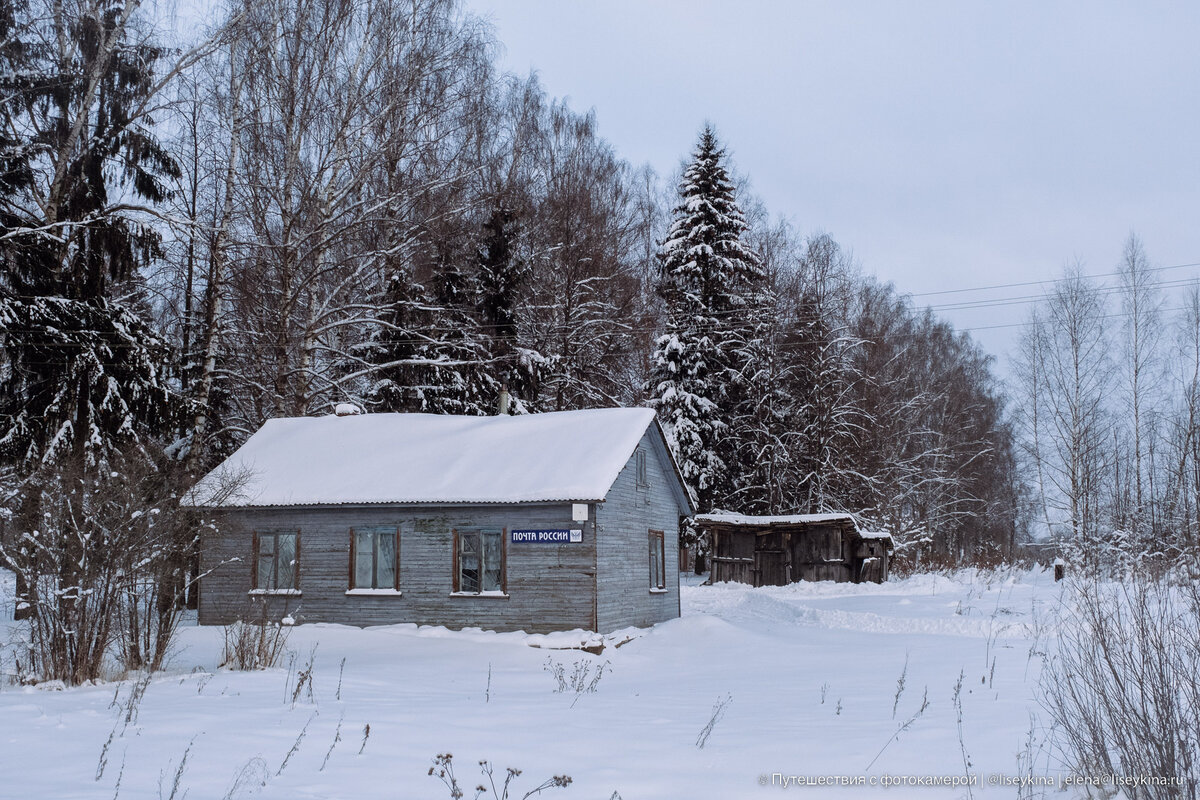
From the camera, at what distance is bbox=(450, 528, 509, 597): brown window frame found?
19.2 metres

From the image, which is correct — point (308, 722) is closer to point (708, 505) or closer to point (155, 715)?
point (155, 715)

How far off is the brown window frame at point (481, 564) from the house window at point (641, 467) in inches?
154

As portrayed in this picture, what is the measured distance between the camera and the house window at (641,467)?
863 inches

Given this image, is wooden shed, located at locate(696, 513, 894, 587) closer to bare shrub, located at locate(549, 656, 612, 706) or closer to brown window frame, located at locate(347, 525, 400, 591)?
brown window frame, located at locate(347, 525, 400, 591)

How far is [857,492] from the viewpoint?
128ft

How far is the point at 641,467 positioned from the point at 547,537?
4035 mm

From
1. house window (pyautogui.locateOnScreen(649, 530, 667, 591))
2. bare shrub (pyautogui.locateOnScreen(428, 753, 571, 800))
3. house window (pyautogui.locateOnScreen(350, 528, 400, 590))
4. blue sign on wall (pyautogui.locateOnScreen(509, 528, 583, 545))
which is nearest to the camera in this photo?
bare shrub (pyautogui.locateOnScreen(428, 753, 571, 800))

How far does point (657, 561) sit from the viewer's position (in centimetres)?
2334

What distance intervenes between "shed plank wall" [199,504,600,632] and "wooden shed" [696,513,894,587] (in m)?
12.5

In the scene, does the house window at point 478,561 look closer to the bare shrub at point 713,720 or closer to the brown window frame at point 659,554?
the brown window frame at point 659,554

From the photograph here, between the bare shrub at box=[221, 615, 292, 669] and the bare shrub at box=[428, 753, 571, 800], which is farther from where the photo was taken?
the bare shrub at box=[221, 615, 292, 669]

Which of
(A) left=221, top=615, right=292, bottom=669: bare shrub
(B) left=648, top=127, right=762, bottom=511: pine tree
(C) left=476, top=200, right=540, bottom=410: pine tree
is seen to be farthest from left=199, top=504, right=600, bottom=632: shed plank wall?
(B) left=648, top=127, right=762, bottom=511: pine tree

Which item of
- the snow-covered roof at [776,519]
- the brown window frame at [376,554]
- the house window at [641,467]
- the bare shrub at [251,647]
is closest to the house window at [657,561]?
the house window at [641,467]

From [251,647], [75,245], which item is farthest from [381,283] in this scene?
[251,647]
